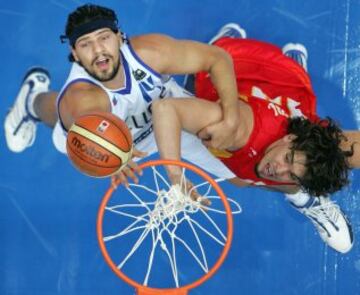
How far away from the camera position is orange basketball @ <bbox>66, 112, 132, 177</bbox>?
134 centimetres

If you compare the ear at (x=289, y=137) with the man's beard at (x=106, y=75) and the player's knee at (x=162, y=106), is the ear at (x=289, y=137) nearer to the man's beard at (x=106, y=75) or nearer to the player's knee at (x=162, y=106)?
the player's knee at (x=162, y=106)

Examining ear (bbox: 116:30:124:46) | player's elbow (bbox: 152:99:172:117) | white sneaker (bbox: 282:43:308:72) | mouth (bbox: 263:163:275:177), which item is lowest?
mouth (bbox: 263:163:275:177)

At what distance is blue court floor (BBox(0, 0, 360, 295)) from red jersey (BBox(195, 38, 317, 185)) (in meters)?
0.25

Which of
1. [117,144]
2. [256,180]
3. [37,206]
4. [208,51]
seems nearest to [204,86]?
[208,51]

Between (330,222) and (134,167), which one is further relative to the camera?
(330,222)

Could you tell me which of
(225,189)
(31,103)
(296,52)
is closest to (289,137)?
(225,189)

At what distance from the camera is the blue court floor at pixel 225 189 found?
210cm

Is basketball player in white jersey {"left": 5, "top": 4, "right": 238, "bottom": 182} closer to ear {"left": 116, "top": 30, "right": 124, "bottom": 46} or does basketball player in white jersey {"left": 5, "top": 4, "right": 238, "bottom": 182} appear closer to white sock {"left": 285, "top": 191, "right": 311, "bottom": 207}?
ear {"left": 116, "top": 30, "right": 124, "bottom": 46}

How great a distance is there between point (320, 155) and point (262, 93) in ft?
1.13

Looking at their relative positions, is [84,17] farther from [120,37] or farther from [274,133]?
[274,133]

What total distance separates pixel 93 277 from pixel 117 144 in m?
0.92

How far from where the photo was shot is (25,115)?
2.05m

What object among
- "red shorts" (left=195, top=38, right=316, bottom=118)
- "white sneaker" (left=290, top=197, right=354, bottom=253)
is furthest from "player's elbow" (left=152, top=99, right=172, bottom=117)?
"white sneaker" (left=290, top=197, right=354, bottom=253)

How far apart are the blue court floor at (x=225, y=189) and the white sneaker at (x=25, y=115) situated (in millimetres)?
31
